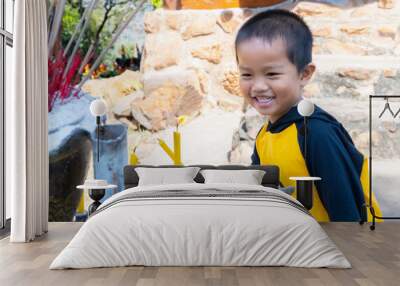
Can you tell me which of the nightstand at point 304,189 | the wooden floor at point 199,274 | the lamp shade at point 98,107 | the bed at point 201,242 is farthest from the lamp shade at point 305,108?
the bed at point 201,242

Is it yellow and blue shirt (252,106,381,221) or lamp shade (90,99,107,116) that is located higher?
lamp shade (90,99,107,116)

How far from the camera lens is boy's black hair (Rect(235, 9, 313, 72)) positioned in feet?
23.1

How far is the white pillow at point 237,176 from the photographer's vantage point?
645 centimetres

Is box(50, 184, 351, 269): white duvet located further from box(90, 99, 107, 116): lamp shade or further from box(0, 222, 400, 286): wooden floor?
box(90, 99, 107, 116): lamp shade

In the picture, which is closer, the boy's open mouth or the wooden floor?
the wooden floor

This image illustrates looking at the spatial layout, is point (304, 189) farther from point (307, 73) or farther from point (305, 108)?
point (307, 73)

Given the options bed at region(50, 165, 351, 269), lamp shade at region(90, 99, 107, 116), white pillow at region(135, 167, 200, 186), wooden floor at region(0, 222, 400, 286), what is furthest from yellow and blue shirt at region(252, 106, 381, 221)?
bed at region(50, 165, 351, 269)

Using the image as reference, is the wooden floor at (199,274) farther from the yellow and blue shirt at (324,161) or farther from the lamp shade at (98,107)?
the lamp shade at (98,107)

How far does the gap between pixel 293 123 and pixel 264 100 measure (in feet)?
1.46

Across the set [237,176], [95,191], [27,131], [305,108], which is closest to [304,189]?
[237,176]

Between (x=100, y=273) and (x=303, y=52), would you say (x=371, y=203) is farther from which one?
(x=100, y=273)

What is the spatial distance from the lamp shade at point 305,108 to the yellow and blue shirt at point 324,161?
0.60 feet

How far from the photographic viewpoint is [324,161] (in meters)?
6.89

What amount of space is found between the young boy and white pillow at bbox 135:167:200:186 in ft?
3.06
